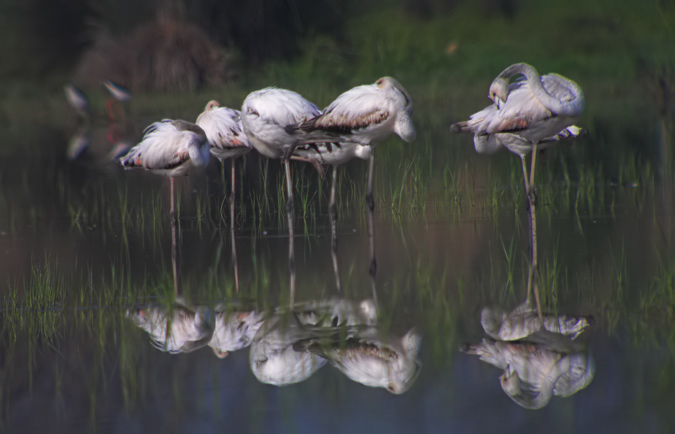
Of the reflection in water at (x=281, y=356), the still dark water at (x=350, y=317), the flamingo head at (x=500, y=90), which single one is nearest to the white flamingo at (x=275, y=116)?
the still dark water at (x=350, y=317)

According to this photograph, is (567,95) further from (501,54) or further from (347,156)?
(501,54)

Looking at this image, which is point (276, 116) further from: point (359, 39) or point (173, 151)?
point (359, 39)

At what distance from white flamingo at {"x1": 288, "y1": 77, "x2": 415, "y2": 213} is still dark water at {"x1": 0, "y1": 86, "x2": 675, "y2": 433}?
81 centimetres

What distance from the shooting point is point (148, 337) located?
176 inches

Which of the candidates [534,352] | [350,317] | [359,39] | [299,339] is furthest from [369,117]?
[359,39]

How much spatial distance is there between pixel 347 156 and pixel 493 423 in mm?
4169

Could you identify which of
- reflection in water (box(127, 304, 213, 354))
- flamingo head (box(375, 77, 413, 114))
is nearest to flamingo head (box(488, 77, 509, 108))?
flamingo head (box(375, 77, 413, 114))

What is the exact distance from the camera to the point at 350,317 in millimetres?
4684

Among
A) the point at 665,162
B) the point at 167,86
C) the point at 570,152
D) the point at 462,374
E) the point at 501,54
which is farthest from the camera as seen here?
the point at 501,54

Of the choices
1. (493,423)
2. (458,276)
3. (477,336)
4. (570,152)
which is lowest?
(493,423)

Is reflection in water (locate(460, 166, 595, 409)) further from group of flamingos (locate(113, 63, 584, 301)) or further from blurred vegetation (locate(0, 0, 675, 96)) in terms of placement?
blurred vegetation (locate(0, 0, 675, 96))

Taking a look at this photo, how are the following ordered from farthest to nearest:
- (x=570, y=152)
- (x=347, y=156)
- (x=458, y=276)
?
(x=570, y=152) < (x=347, y=156) < (x=458, y=276)

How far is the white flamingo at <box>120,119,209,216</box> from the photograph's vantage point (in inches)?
287

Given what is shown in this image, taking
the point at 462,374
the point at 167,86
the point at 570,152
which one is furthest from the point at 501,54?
the point at 462,374
